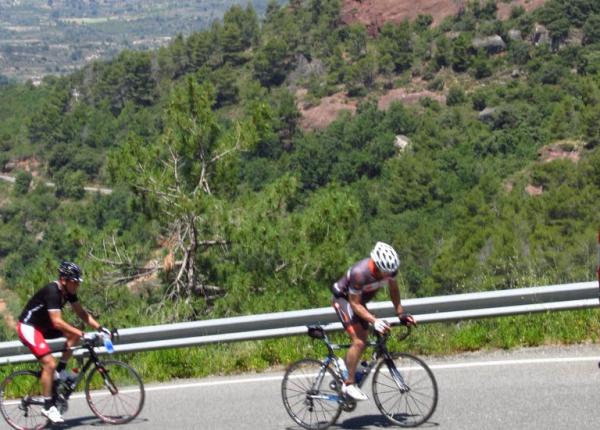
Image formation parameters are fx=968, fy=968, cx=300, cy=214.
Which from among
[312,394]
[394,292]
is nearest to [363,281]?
[394,292]

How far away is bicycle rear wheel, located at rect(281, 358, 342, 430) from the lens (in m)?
6.96

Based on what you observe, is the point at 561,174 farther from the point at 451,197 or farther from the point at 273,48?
the point at 273,48

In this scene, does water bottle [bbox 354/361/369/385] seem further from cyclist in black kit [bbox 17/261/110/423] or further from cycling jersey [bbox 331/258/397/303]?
cyclist in black kit [bbox 17/261/110/423]

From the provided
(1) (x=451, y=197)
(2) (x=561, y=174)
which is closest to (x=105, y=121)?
(1) (x=451, y=197)

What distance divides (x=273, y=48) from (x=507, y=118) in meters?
32.7

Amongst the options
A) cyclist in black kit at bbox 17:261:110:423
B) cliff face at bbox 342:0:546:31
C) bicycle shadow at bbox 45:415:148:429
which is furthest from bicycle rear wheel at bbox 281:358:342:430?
cliff face at bbox 342:0:546:31

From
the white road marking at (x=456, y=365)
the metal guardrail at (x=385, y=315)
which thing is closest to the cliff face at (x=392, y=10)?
the metal guardrail at (x=385, y=315)

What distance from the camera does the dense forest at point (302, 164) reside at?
57.4 ft

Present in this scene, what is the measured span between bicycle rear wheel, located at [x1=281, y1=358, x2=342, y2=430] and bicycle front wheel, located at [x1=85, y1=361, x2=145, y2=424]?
4.00 ft

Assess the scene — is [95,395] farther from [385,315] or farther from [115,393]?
[385,315]

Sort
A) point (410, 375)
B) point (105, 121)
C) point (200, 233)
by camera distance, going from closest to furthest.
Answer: point (410, 375)
point (200, 233)
point (105, 121)

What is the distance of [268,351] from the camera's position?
896 centimetres

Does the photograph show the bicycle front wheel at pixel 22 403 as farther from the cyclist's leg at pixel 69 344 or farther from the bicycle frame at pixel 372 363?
the bicycle frame at pixel 372 363

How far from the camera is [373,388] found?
22.5ft
